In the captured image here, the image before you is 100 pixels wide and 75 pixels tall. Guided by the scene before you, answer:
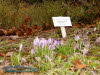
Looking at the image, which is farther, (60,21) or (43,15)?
(43,15)

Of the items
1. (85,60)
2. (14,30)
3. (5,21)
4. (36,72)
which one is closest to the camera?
(36,72)

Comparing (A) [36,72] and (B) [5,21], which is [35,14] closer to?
(B) [5,21]

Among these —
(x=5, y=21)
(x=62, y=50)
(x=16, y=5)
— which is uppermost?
(x=62, y=50)

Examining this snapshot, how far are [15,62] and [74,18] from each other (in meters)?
4.50

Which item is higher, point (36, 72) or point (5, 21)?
point (36, 72)

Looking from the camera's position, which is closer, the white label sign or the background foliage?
the white label sign

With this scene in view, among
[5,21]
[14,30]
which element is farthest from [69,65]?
[5,21]

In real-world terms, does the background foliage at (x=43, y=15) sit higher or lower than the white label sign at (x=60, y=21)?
lower

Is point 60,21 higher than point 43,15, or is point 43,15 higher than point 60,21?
point 60,21

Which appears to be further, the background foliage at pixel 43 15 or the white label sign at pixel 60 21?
the background foliage at pixel 43 15

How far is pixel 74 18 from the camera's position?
725cm

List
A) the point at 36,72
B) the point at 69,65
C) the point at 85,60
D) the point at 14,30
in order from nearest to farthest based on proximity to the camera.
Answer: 1. the point at 36,72
2. the point at 69,65
3. the point at 85,60
4. the point at 14,30

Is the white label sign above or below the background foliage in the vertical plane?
above

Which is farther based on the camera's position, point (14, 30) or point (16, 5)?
point (16, 5)
